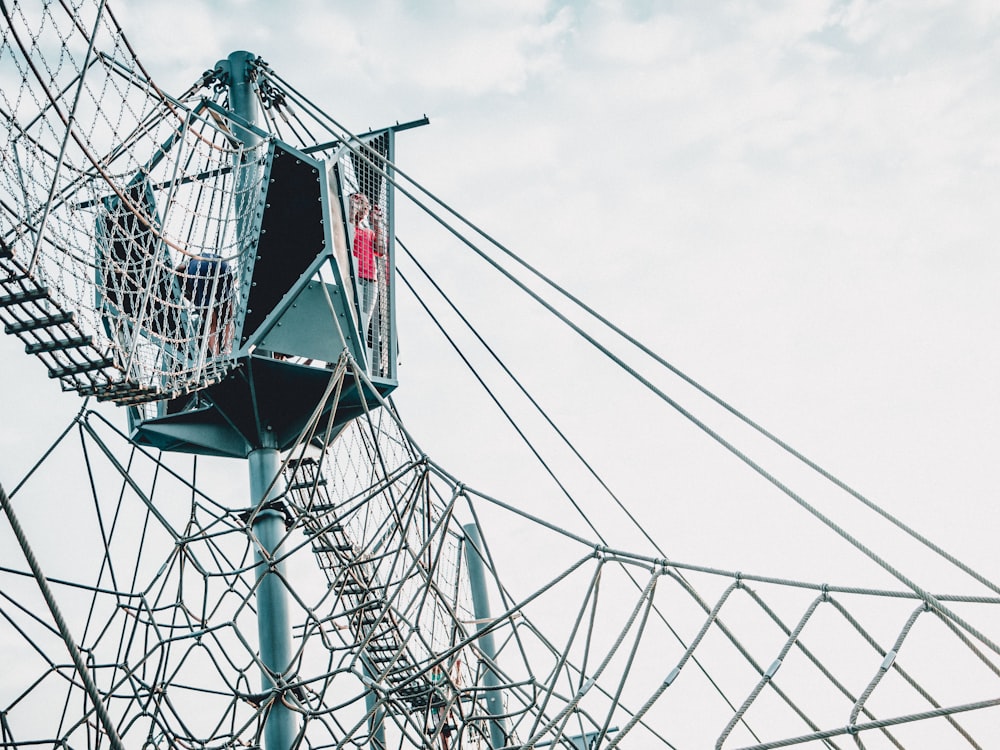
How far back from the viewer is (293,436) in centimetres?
1198

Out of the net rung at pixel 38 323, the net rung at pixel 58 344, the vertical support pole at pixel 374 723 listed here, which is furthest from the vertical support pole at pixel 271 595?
the net rung at pixel 38 323

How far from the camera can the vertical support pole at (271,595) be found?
10883 millimetres

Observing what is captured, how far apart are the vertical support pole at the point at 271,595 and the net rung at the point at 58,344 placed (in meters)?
3.88

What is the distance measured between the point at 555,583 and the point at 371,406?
13.5 feet

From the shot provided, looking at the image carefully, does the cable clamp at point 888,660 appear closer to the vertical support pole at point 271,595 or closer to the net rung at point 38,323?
the net rung at point 38,323

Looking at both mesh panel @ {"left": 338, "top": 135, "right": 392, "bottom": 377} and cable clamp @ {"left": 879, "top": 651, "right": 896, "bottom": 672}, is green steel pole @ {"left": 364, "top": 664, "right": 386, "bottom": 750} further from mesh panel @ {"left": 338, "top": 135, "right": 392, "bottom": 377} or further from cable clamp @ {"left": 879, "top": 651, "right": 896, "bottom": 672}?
cable clamp @ {"left": 879, "top": 651, "right": 896, "bottom": 672}

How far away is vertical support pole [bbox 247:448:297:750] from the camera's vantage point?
1088 centimetres

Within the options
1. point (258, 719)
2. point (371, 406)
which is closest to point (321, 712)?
point (258, 719)

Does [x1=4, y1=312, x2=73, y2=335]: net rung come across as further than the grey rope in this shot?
Yes

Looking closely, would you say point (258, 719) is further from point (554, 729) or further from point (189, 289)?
point (189, 289)

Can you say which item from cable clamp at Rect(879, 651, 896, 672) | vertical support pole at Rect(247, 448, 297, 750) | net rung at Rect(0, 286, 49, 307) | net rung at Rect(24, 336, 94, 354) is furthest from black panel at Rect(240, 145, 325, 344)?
cable clamp at Rect(879, 651, 896, 672)

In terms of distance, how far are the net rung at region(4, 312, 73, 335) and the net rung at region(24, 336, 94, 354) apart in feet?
0.64

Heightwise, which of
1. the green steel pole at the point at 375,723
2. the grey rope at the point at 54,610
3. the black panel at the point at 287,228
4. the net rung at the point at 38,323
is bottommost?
the grey rope at the point at 54,610

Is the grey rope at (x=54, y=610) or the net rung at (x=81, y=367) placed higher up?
the net rung at (x=81, y=367)
